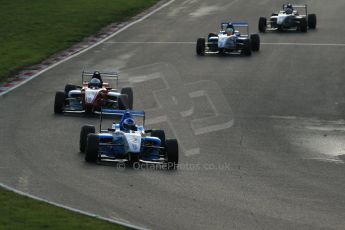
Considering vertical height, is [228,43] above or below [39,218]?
above

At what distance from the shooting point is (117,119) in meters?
28.1

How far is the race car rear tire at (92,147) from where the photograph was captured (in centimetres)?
2273

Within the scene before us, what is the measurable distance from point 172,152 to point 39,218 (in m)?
5.44

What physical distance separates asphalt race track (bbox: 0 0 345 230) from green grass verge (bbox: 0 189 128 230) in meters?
0.70

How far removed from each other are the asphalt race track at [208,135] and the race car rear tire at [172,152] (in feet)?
0.71

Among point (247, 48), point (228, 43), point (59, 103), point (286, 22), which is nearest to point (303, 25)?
point (286, 22)

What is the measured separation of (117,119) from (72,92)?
1948mm

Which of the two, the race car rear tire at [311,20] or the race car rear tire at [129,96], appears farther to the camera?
the race car rear tire at [311,20]

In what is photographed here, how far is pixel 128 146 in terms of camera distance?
74.9ft

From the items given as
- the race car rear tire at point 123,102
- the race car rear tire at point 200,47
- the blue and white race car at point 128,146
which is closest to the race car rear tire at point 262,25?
the race car rear tire at point 200,47

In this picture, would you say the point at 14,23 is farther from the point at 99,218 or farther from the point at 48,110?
the point at 99,218

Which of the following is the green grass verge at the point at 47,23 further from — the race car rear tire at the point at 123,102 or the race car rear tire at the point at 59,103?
the race car rear tire at the point at 123,102

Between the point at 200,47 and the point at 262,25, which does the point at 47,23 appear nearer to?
the point at 200,47

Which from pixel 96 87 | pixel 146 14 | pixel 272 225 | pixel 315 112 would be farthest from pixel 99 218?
pixel 146 14
